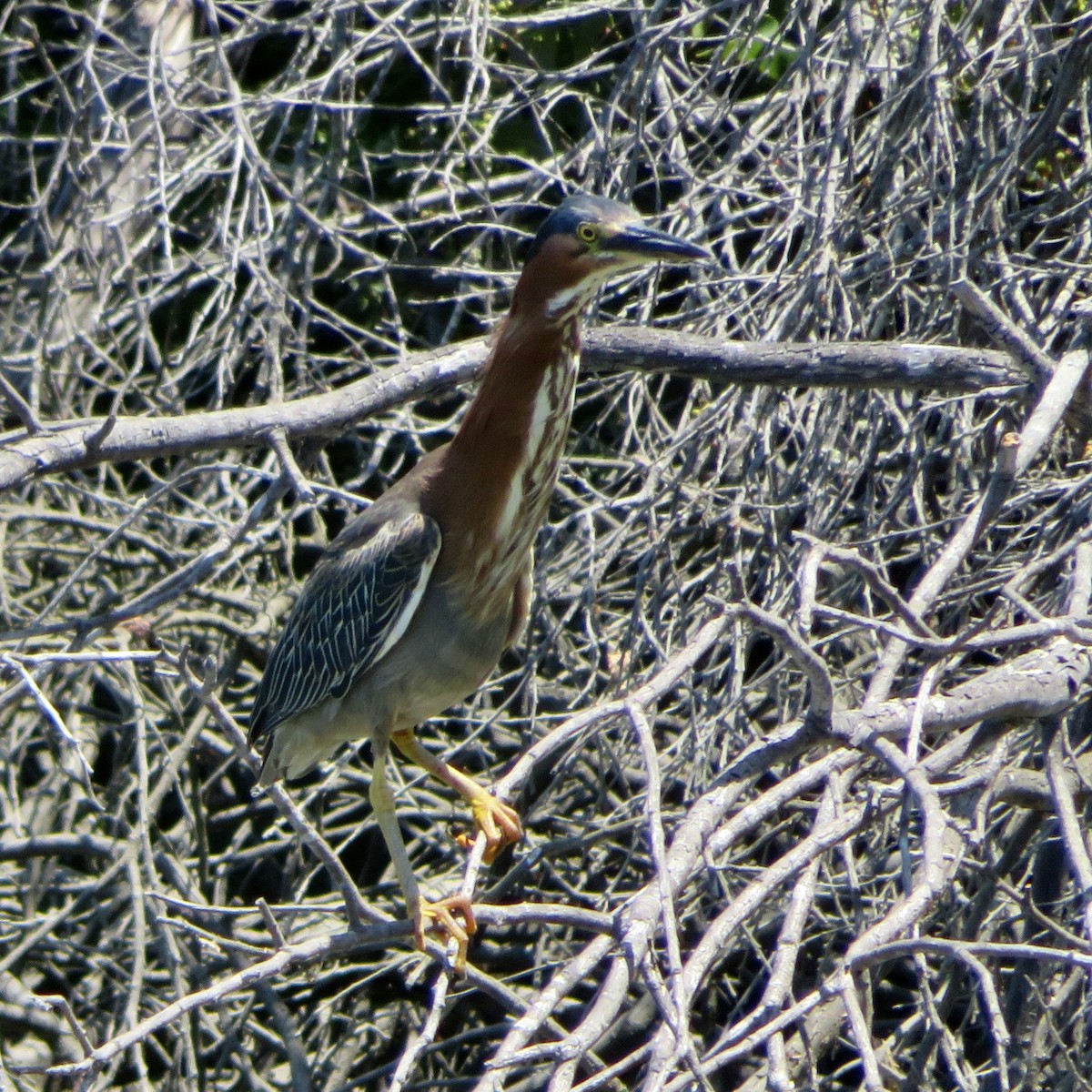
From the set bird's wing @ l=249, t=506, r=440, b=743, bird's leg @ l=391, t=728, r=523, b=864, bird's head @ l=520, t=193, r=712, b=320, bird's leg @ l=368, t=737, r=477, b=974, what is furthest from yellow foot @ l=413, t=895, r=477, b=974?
bird's head @ l=520, t=193, r=712, b=320

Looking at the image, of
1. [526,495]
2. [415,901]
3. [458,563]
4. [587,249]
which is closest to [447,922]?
[415,901]

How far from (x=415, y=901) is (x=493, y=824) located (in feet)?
0.84

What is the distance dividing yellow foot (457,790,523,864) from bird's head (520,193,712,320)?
103 cm

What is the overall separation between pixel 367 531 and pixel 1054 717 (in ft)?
5.44

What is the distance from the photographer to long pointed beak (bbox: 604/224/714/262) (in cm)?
263

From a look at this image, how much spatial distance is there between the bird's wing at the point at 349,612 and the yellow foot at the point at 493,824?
1.29ft

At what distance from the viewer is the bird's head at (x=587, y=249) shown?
8.76 ft

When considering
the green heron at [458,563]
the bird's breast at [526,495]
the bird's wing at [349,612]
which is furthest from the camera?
the bird's wing at [349,612]

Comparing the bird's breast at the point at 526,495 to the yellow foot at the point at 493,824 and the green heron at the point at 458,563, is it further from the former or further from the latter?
the yellow foot at the point at 493,824

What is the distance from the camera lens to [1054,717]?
2.08 m

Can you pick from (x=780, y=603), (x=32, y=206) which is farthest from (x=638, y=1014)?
(x=32, y=206)

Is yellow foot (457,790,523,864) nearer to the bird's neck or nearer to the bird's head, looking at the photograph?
the bird's neck

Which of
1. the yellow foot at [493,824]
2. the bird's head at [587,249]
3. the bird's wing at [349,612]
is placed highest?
the bird's head at [587,249]

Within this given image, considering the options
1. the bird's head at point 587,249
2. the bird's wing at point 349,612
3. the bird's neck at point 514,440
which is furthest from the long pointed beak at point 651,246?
the bird's wing at point 349,612
